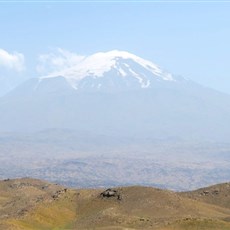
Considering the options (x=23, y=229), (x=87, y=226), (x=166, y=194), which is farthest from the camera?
(x=166, y=194)

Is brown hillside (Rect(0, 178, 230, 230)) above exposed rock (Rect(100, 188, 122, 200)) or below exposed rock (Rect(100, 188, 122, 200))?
below

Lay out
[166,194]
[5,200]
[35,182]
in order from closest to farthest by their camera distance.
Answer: [166,194] → [5,200] → [35,182]

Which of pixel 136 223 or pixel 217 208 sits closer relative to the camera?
pixel 136 223

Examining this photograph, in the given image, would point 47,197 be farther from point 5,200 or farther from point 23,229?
point 23,229

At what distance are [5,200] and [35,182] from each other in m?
27.1

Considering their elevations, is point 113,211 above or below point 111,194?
below

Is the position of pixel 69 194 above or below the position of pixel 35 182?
below

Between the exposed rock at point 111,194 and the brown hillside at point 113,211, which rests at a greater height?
the exposed rock at point 111,194

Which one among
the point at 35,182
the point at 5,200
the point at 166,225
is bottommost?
the point at 166,225

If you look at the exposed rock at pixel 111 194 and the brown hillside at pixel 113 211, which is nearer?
the brown hillside at pixel 113 211

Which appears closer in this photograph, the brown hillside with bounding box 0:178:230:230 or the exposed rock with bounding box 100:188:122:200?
the brown hillside with bounding box 0:178:230:230

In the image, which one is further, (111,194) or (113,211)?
(111,194)

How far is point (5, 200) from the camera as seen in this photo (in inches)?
3878

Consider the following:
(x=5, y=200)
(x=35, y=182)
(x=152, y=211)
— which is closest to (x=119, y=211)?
(x=152, y=211)
